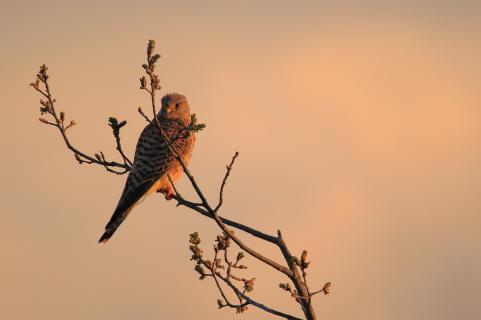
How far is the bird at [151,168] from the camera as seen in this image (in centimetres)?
972

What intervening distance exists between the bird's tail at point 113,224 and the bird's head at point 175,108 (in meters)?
2.86

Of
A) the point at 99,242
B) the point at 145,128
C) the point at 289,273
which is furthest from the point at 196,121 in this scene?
the point at 145,128

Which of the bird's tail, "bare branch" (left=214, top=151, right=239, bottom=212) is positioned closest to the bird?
the bird's tail

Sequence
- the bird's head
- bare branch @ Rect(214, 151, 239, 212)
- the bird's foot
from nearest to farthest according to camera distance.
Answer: bare branch @ Rect(214, 151, 239, 212) → the bird's foot → the bird's head

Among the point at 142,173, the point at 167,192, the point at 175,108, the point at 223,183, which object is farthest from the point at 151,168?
the point at 223,183

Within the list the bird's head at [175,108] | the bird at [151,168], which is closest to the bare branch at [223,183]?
the bird at [151,168]

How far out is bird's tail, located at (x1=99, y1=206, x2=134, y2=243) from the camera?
9.45m

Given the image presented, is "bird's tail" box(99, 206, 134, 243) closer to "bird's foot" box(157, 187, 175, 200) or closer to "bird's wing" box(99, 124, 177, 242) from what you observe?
"bird's wing" box(99, 124, 177, 242)

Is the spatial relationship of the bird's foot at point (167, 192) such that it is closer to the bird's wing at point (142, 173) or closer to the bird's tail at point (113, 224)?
the bird's wing at point (142, 173)

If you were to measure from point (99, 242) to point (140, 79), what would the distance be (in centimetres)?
403

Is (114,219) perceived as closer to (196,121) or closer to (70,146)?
(70,146)

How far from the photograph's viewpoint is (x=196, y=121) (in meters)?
6.10

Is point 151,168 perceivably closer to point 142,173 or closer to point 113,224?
point 142,173

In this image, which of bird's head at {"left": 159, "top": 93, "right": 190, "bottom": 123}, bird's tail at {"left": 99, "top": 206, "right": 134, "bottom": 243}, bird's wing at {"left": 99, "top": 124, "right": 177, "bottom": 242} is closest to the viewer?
bird's tail at {"left": 99, "top": 206, "right": 134, "bottom": 243}
